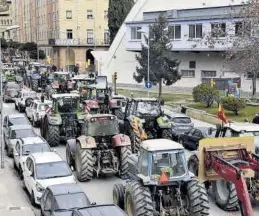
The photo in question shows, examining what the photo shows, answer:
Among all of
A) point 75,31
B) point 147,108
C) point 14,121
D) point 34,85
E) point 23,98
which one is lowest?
point 14,121

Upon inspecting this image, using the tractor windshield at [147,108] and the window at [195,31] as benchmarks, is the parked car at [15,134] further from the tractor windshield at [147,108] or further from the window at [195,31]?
the window at [195,31]

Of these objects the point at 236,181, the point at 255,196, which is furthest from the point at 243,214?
the point at 255,196

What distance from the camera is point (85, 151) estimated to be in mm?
18625

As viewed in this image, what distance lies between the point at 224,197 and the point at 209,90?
22959 millimetres

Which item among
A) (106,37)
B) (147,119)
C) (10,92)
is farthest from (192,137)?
(106,37)

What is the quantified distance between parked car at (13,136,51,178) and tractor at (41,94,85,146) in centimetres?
302

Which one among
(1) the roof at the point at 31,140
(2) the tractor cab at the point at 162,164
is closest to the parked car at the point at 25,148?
(1) the roof at the point at 31,140

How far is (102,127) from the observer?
19766mm

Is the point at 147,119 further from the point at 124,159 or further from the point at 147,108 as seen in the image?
the point at 124,159

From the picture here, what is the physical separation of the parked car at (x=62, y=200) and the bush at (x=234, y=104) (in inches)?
824

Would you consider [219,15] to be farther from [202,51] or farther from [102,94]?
[102,94]

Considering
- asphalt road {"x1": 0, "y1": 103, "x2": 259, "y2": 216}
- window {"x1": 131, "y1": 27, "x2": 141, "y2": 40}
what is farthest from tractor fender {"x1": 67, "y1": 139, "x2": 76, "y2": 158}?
window {"x1": 131, "y1": 27, "x2": 141, "y2": 40}

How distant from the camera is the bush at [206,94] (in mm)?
38375

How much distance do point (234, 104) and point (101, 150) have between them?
17.1 m
